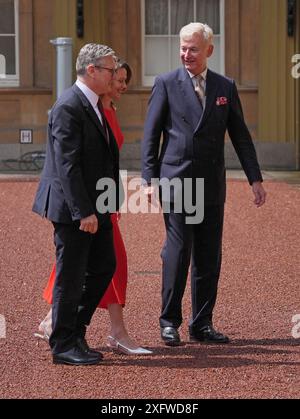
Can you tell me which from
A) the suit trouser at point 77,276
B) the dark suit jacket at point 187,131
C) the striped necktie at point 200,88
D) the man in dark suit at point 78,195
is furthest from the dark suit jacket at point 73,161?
the striped necktie at point 200,88

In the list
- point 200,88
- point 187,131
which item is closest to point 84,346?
point 187,131

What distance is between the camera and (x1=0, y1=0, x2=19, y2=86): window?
17844 millimetres

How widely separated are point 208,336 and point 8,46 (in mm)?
11104

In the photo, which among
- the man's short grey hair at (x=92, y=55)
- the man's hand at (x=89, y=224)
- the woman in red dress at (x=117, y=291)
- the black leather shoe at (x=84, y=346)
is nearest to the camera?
the man's hand at (x=89, y=224)

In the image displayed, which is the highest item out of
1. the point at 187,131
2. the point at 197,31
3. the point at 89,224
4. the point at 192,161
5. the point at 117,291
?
the point at 197,31

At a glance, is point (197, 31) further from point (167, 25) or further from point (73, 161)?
Answer: point (167, 25)

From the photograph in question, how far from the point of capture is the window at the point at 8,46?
17844 millimetres

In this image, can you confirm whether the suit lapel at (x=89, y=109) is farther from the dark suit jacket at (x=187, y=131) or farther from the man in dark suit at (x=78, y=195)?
the dark suit jacket at (x=187, y=131)

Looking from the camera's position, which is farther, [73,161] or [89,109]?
[89,109]

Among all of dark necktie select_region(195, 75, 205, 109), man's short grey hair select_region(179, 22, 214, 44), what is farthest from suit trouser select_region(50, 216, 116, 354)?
man's short grey hair select_region(179, 22, 214, 44)

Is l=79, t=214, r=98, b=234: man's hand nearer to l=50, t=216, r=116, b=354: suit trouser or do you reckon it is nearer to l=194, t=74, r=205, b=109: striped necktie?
l=50, t=216, r=116, b=354: suit trouser

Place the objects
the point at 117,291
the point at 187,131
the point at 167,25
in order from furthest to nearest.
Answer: the point at 167,25 → the point at 187,131 → the point at 117,291

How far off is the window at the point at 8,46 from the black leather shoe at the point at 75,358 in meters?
11.3

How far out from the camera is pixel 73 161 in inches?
264
